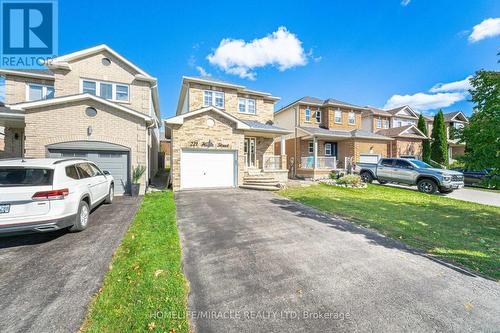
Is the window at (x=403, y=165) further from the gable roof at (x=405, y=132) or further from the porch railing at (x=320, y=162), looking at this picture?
the gable roof at (x=405, y=132)

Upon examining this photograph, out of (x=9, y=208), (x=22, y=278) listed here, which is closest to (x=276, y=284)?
(x=22, y=278)

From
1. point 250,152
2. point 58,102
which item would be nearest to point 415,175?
point 250,152

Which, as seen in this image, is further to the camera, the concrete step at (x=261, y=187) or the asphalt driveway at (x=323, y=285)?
the concrete step at (x=261, y=187)

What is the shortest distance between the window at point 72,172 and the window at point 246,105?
1336 centimetres

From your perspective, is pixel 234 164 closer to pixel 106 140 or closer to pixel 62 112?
pixel 106 140

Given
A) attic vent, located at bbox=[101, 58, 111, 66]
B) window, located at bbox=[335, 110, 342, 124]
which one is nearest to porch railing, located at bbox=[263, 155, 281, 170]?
window, located at bbox=[335, 110, 342, 124]

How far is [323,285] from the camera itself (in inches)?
129

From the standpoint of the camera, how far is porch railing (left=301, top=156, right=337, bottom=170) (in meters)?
18.2

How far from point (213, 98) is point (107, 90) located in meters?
6.99

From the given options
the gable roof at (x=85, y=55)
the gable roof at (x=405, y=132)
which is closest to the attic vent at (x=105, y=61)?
the gable roof at (x=85, y=55)

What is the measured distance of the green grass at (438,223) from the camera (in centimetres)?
448

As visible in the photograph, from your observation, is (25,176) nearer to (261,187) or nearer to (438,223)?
(261,187)

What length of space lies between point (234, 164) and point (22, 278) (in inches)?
404

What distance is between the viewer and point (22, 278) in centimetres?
339
